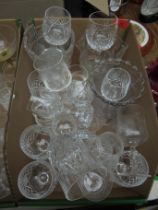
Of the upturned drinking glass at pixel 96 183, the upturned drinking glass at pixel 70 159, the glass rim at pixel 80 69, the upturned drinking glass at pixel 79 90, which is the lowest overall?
the upturned drinking glass at pixel 96 183

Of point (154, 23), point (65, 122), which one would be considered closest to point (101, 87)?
point (65, 122)

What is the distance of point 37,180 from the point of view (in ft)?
2.44

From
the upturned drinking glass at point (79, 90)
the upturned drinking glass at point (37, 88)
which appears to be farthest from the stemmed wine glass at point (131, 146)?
the upturned drinking glass at point (37, 88)

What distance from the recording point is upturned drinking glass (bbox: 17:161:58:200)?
2.31 ft

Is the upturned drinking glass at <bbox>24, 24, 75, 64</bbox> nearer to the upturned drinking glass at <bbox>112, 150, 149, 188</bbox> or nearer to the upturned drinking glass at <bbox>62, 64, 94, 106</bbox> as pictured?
the upturned drinking glass at <bbox>62, 64, 94, 106</bbox>

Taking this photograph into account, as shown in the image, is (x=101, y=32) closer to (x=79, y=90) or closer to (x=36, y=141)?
(x=79, y=90)

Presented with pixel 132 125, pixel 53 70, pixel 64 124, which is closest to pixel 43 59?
pixel 53 70

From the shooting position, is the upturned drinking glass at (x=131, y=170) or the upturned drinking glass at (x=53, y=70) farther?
the upturned drinking glass at (x=53, y=70)

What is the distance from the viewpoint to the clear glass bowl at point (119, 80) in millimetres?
809

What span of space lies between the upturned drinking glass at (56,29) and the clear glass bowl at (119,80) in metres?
0.14

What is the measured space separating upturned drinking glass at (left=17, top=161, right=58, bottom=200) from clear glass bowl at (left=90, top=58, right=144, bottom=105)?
249 millimetres

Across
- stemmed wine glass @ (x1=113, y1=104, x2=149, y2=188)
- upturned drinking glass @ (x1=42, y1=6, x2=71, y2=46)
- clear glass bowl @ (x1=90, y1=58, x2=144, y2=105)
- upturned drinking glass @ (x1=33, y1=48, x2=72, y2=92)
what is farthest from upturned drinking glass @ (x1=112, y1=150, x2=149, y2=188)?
upturned drinking glass @ (x1=42, y1=6, x2=71, y2=46)

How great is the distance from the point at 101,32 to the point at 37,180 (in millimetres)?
487

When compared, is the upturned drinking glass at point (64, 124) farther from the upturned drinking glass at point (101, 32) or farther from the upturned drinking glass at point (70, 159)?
the upturned drinking glass at point (101, 32)
